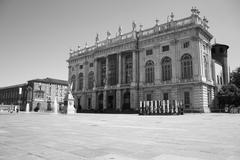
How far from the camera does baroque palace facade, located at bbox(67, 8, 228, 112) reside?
131 ft

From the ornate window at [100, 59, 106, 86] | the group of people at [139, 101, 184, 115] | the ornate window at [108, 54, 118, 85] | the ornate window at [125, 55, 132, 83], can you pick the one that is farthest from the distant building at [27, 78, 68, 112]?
the group of people at [139, 101, 184, 115]

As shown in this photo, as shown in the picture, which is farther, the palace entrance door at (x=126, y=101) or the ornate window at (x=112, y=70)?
the ornate window at (x=112, y=70)

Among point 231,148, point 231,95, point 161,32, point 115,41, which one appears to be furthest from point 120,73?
point 231,148

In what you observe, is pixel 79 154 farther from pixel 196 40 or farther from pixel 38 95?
pixel 38 95

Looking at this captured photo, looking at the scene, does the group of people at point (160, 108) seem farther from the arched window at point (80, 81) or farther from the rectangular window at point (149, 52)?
the arched window at point (80, 81)

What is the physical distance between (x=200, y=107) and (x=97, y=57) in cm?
3076

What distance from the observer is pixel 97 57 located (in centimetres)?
5719

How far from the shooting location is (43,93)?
87625 millimetres

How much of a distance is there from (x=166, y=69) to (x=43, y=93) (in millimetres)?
61349

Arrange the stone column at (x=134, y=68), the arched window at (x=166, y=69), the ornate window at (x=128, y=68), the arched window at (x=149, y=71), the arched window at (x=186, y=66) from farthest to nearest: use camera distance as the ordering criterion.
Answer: the ornate window at (x=128, y=68)
the stone column at (x=134, y=68)
the arched window at (x=149, y=71)
the arched window at (x=166, y=69)
the arched window at (x=186, y=66)

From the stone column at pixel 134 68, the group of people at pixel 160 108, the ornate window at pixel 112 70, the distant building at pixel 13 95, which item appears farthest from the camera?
the distant building at pixel 13 95

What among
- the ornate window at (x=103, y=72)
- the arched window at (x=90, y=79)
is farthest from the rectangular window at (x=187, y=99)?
the arched window at (x=90, y=79)

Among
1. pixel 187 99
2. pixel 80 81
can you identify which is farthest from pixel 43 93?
pixel 187 99

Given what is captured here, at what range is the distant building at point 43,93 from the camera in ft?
278
